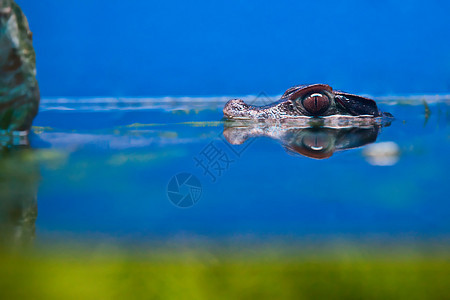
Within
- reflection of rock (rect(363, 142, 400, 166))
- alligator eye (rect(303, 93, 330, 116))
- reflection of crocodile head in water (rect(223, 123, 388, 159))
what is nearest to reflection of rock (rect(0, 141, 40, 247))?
reflection of crocodile head in water (rect(223, 123, 388, 159))

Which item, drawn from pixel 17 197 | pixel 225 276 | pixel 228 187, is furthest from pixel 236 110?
pixel 225 276

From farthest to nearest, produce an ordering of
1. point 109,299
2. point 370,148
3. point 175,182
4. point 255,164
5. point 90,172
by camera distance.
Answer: point 370,148 → point 255,164 → point 90,172 → point 175,182 → point 109,299

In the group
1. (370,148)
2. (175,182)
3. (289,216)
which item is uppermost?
(370,148)

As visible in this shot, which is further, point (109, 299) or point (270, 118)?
point (270, 118)

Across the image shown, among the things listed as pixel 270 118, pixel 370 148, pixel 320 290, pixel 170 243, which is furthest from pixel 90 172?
pixel 270 118

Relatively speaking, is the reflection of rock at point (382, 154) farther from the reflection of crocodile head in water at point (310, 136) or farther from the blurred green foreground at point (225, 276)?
the blurred green foreground at point (225, 276)

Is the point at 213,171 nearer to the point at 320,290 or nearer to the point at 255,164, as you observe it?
the point at 255,164

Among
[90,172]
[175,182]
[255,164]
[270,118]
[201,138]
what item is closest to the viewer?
[175,182]

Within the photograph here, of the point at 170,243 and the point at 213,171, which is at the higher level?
the point at 213,171
